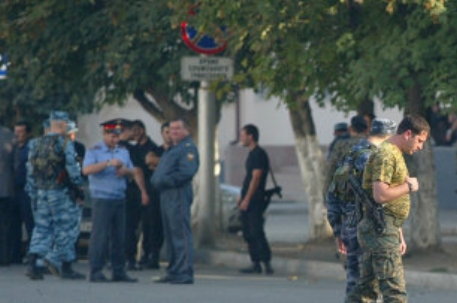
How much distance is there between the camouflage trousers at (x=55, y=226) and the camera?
1622 centimetres

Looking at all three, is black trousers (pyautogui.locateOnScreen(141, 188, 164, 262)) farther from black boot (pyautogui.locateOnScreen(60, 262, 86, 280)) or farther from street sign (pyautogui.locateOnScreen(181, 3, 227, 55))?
street sign (pyautogui.locateOnScreen(181, 3, 227, 55))

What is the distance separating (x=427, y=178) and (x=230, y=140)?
23.1 m

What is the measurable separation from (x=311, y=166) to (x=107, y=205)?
17.9 ft

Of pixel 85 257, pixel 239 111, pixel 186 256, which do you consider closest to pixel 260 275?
pixel 186 256

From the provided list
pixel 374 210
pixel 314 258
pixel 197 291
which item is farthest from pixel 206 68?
pixel 374 210

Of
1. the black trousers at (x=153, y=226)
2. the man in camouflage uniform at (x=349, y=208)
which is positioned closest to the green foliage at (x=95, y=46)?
the black trousers at (x=153, y=226)

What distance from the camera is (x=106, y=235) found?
52.1 ft

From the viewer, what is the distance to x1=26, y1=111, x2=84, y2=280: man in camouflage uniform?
53.0 ft

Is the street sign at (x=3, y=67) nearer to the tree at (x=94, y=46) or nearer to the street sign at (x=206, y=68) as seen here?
the tree at (x=94, y=46)

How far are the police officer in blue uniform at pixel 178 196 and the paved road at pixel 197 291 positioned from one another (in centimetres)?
24

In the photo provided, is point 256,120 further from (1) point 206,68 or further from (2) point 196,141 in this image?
(1) point 206,68

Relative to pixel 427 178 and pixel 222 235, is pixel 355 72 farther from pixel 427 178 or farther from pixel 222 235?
pixel 222 235

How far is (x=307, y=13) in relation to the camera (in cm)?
1611

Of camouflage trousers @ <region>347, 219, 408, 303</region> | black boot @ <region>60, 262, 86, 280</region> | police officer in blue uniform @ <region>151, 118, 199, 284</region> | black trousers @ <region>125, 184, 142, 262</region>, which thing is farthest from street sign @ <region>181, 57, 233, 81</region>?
camouflage trousers @ <region>347, 219, 408, 303</region>
